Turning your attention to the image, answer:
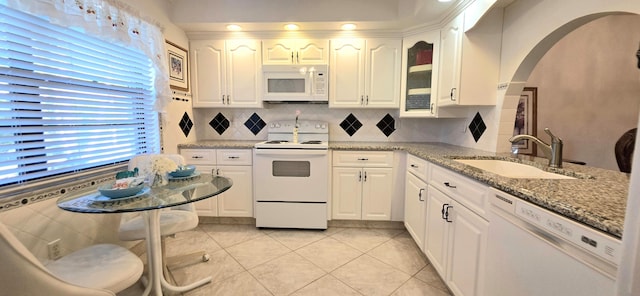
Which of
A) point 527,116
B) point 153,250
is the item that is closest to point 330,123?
point 153,250

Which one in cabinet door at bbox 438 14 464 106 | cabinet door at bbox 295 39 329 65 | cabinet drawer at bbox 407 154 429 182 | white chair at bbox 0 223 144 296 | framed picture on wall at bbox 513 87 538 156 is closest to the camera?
white chair at bbox 0 223 144 296

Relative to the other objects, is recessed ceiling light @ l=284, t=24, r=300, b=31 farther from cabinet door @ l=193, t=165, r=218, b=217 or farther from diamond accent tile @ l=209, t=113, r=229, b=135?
cabinet door @ l=193, t=165, r=218, b=217

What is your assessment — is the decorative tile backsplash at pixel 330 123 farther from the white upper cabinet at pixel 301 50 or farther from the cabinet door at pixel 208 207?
the cabinet door at pixel 208 207

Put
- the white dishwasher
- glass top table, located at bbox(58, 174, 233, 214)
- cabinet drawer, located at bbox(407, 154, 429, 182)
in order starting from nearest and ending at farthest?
the white dishwasher, glass top table, located at bbox(58, 174, 233, 214), cabinet drawer, located at bbox(407, 154, 429, 182)

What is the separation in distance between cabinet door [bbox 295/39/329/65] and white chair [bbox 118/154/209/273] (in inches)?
63.5

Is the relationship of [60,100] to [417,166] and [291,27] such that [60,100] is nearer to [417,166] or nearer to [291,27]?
[291,27]

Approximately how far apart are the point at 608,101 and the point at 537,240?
115 inches

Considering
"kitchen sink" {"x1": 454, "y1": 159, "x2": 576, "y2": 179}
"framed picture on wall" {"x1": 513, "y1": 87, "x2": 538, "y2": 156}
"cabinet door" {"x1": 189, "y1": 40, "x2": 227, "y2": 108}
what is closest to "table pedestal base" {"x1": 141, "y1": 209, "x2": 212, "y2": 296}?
"cabinet door" {"x1": 189, "y1": 40, "x2": 227, "y2": 108}

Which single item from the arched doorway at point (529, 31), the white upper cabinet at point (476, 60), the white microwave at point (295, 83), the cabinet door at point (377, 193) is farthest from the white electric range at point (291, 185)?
the arched doorway at point (529, 31)

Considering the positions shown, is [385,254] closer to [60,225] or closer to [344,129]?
[344,129]

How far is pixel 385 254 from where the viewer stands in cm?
220

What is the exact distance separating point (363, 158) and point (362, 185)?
284mm

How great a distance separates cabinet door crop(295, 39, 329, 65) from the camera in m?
2.78

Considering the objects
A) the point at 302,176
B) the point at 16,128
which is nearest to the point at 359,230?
the point at 302,176
